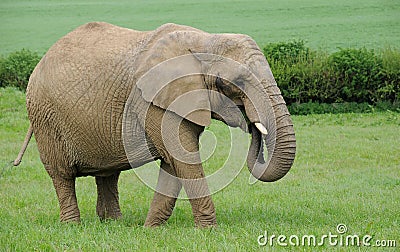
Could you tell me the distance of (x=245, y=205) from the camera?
30.8 ft

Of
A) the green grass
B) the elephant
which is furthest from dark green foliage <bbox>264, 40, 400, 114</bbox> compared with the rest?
the elephant

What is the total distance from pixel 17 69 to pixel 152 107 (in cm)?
1880

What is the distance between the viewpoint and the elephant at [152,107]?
707 cm

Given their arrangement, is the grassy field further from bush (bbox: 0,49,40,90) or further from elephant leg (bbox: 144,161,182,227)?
elephant leg (bbox: 144,161,182,227)

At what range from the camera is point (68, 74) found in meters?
8.21

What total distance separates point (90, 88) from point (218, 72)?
1.61 meters

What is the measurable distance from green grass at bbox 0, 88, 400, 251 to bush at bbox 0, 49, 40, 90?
Answer: 28.7 ft

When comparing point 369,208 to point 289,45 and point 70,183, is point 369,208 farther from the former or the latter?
point 289,45

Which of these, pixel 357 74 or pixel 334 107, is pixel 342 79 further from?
pixel 334 107

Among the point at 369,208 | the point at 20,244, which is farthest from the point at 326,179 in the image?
the point at 20,244

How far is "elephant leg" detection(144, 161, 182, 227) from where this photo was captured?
7973mm

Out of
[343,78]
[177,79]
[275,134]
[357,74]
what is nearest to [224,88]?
[177,79]

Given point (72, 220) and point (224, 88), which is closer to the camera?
point (224, 88)

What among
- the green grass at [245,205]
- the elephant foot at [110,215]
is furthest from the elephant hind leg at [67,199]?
the elephant foot at [110,215]
